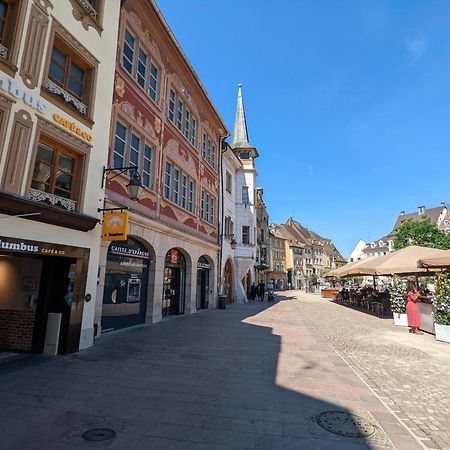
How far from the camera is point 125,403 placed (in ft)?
16.7

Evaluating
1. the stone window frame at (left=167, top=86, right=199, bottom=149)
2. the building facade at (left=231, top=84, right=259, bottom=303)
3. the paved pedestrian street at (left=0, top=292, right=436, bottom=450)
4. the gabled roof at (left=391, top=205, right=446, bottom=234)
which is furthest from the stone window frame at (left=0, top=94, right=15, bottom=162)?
the gabled roof at (left=391, top=205, right=446, bottom=234)

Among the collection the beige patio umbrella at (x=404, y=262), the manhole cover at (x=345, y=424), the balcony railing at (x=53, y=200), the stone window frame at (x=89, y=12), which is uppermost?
the stone window frame at (x=89, y=12)

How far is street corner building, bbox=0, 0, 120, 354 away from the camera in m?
7.06

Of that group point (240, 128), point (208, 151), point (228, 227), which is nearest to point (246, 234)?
point (228, 227)

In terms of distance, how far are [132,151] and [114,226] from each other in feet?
14.5

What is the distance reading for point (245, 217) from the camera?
3050cm

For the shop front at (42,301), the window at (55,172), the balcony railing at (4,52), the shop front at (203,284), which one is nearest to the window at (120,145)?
the window at (55,172)

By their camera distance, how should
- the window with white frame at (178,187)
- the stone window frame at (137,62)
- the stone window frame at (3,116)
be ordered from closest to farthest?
the stone window frame at (3,116), the stone window frame at (137,62), the window with white frame at (178,187)

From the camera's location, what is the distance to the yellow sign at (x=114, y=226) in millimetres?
9289

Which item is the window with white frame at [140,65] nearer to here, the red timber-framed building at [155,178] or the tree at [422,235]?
the red timber-framed building at [155,178]

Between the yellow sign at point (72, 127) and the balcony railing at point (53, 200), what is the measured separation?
1776 millimetres

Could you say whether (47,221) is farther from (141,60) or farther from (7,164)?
(141,60)

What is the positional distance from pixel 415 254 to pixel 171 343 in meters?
12.7

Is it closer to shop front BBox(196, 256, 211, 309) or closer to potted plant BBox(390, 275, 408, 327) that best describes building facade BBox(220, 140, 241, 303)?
shop front BBox(196, 256, 211, 309)
